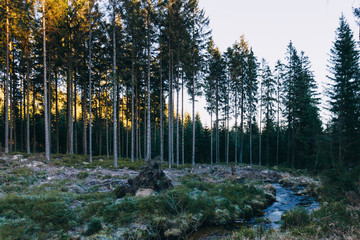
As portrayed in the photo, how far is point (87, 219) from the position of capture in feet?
20.9

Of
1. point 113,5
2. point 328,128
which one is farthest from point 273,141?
point 113,5

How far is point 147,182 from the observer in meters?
8.95

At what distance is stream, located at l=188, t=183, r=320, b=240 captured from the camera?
6.50m

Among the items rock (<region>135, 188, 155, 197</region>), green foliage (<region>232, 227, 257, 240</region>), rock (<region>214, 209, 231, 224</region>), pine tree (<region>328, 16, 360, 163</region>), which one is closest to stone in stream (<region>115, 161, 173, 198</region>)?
rock (<region>135, 188, 155, 197</region>)

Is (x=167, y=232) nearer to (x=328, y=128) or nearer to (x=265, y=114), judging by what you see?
(x=328, y=128)

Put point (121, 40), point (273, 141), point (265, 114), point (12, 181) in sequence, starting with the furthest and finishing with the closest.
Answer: point (273, 141)
point (265, 114)
point (121, 40)
point (12, 181)

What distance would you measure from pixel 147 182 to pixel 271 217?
19.2ft

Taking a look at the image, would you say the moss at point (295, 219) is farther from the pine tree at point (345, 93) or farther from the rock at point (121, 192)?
the pine tree at point (345, 93)

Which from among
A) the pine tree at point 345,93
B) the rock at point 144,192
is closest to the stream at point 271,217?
the rock at point 144,192

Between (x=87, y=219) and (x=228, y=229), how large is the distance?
5.11 m

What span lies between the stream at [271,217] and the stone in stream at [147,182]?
2.92 metres

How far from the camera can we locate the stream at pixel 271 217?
6495mm

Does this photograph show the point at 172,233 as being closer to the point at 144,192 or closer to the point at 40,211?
the point at 144,192

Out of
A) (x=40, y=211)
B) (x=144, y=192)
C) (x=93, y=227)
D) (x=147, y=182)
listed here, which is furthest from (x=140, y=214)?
(x=40, y=211)
